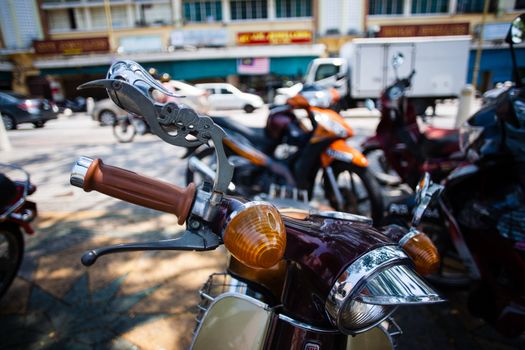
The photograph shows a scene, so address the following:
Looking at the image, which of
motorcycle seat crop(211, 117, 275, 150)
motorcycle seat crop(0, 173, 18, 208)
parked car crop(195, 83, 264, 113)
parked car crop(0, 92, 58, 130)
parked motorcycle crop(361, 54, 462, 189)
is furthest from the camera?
parked car crop(195, 83, 264, 113)

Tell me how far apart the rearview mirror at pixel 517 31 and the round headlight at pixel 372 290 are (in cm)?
201

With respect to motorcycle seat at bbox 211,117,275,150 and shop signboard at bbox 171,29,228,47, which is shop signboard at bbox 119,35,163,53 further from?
motorcycle seat at bbox 211,117,275,150

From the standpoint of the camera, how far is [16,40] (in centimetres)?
2273

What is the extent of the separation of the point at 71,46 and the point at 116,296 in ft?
82.0

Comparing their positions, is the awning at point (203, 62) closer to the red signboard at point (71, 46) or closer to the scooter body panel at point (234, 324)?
the red signboard at point (71, 46)

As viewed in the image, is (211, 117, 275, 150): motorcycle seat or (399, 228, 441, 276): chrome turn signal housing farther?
(211, 117, 275, 150): motorcycle seat

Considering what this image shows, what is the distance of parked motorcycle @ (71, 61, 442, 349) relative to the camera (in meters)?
0.80

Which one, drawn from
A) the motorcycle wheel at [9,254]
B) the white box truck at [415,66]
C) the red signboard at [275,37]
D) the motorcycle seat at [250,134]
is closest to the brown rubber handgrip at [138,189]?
the motorcycle wheel at [9,254]

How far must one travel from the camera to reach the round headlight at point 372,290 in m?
0.81

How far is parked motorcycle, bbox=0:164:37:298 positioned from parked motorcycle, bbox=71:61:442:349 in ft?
6.01

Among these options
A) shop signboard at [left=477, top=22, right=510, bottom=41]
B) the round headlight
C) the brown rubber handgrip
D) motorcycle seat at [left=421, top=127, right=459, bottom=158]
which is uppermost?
shop signboard at [left=477, top=22, right=510, bottom=41]

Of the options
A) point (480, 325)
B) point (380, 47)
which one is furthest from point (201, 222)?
point (380, 47)

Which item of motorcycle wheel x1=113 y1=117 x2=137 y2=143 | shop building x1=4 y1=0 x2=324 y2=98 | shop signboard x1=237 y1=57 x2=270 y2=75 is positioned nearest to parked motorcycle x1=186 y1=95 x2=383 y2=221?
motorcycle wheel x1=113 y1=117 x2=137 y2=143

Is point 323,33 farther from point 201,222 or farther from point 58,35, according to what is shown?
point 201,222
